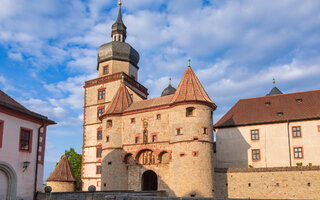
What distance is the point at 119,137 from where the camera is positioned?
3331 cm

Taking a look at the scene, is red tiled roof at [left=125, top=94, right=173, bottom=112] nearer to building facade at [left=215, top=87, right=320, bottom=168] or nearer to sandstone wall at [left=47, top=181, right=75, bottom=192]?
building facade at [left=215, top=87, right=320, bottom=168]

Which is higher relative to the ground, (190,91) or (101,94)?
(101,94)

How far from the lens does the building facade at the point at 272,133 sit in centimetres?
3123

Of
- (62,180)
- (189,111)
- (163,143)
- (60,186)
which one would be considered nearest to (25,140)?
(163,143)

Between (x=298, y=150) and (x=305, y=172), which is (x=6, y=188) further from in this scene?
(x=298, y=150)

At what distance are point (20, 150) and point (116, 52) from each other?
2671 centimetres

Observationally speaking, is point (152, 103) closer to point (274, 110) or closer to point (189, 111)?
point (189, 111)

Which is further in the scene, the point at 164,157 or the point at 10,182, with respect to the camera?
the point at 164,157

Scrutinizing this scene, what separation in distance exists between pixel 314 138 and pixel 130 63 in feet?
81.3

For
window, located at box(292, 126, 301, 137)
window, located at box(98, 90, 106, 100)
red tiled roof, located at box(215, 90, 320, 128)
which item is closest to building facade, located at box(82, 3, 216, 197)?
window, located at box(98, 90, 106, 100)

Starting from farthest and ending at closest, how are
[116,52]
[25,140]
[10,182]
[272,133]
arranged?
1. [116,52]
2. [272,133]
3. [25,140]
4. [10,182]

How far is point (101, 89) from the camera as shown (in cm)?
4322

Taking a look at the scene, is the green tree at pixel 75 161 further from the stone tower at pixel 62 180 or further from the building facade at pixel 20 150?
the building facade at pixel 20 150

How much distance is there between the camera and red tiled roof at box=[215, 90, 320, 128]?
107ft
